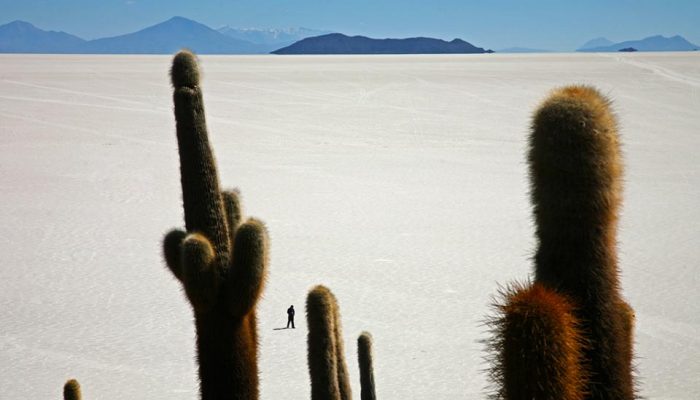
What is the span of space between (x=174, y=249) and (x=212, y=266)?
0.81 ft

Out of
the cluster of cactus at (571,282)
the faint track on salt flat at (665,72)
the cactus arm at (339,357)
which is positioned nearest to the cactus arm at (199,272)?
the cactus arm at (339,357)

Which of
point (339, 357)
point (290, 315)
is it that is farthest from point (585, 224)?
point (290, 315)

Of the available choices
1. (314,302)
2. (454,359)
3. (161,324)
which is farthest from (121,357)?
(314,302)

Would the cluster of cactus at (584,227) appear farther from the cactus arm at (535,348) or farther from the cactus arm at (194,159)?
the cactus arm at (194,159)

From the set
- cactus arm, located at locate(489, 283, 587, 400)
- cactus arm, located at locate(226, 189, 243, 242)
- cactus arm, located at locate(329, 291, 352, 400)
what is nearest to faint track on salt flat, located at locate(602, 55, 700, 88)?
cactus arm, located at locate(329, 291, 352, 400)

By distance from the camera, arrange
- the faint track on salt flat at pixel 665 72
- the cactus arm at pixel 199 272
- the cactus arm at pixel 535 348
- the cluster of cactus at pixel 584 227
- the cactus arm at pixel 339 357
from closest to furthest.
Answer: the cactus arm at pixel 535 348
the cluster of cactus at pixel 584 227
the cactus arm at pixel 199 272
the cactus arm at pixel 339 357
the faint track on salt flat at pixel 665 72

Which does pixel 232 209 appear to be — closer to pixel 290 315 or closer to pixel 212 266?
pixel 212 266

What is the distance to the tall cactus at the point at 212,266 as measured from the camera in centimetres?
303

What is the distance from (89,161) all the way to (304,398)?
21634 millimetres

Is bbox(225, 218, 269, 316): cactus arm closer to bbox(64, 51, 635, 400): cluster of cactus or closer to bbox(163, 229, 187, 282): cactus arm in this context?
bbox(163, 229, 187, 282): cactus arm

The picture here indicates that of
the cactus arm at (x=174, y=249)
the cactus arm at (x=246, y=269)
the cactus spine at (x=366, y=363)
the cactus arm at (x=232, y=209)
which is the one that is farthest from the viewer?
the cactus spine at (x=366, y=363)

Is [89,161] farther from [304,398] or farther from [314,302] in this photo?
[314,302]

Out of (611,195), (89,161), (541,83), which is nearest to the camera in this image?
Result: (611,195)

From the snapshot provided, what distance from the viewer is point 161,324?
13.6 m
